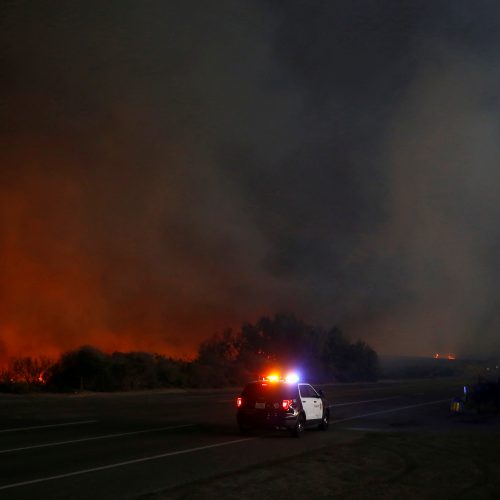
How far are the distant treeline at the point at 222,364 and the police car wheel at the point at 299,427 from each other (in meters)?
23.5

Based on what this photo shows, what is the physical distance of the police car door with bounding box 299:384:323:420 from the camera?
19641 mm

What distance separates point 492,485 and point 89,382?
34699 mm

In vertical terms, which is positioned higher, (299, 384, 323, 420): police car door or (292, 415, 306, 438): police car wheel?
(299, 384, 323, 420): police car door

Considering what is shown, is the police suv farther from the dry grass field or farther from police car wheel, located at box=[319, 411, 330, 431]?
the dry grass field

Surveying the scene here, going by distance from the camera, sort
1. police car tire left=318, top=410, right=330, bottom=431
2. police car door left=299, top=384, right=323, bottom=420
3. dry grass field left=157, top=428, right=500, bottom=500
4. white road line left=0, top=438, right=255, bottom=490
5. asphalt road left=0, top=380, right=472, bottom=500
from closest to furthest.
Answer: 1. dry grass field left=157, top=428, right=500, bottom=500
2. white road line left=0, top=438, right=255, bottom=490
3. asphalt road left=0, top=380, right=472, bottom=500
4. police car door left=299, top=384, right=323, bottom=420
5. police car tire left=318, top=410, right=330, bottom=431

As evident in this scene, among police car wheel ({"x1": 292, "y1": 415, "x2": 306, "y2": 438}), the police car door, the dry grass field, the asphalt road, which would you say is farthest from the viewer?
the police car door

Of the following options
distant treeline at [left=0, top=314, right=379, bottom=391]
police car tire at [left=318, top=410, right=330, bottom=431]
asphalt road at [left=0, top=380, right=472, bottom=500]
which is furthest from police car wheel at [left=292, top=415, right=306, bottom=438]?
distant treeline at [left=0, top=314, right=379, bottom=391]

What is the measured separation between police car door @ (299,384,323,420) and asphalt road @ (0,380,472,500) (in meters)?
0.55

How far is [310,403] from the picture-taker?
65.6 ft

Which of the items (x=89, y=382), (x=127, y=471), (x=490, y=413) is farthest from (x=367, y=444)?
(x=89, y=382)

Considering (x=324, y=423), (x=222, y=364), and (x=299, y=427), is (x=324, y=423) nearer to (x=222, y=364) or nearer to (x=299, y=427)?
(x=299, y=427)

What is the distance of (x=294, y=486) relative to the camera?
10953mm

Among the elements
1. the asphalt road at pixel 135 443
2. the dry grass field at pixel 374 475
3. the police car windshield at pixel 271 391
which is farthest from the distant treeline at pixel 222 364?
the dry grass field at pixel 374 475

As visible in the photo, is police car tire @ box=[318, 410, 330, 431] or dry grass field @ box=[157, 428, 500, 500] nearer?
dry grass field @ box=[157, 428, 500, 500]
